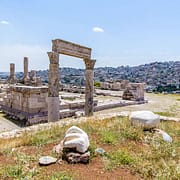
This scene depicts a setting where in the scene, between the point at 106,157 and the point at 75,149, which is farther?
the point at 106,157

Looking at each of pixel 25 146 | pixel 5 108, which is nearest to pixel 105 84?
pixel 5 108

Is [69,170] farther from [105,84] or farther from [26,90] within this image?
[105,84]

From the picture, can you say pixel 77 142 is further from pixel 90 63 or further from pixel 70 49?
pixel 90 63

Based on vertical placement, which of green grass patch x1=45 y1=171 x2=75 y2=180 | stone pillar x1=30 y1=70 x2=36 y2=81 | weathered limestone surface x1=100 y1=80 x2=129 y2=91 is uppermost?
stone pillar x1=30 y1=70 x2=36 y2=81

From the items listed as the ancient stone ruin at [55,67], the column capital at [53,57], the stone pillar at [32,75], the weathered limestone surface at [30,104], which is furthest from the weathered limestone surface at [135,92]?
the stone pillar at [32,75]

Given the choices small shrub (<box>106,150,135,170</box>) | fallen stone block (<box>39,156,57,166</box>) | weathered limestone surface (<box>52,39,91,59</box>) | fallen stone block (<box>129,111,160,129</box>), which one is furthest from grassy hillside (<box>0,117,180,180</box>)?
weathered limestone surface (<box>52,39,91,59</box>)

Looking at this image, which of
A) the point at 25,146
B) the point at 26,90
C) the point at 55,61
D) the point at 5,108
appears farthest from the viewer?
the point at 5,108

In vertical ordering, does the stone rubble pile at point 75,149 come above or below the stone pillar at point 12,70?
below

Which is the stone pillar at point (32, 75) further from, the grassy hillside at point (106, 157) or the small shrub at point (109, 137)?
the small shrub at point (109, 137)

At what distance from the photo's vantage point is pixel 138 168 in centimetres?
512

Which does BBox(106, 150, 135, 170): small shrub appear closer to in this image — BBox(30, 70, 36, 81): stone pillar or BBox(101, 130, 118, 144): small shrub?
BBox(101, 130, 118, 144): small shrub

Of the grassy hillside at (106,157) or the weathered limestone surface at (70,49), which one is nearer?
the grassy hillside at (106,157)

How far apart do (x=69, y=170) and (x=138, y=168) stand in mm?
1361

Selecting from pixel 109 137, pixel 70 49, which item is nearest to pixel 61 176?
pixel 109 137
